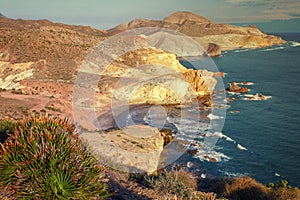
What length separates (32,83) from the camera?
41.6 m

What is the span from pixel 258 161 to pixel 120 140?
493 inches

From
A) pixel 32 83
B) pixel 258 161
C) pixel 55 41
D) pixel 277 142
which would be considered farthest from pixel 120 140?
pixel 55 41

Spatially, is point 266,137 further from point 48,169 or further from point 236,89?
point 48,169

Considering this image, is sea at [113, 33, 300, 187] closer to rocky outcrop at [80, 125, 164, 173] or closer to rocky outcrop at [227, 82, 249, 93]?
rocky outcrop at [227, 82, 249, 93]

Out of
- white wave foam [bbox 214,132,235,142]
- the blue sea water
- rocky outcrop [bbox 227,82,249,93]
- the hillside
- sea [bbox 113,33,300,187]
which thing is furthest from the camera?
rocky outcrop [bbox 227,82,249,93]

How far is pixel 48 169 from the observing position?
6094mm

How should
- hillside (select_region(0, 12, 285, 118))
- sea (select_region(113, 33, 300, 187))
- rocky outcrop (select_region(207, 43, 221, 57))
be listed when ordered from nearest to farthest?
1. sea (select_region(113, 33, 300, 187))
2. hillside (select_region(0, 12, 285, 118))
3. rocky outcrop (select_region(207, 43, 221, 57))

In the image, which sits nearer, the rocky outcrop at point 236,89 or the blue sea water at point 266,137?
the blue sea water at point 266,137

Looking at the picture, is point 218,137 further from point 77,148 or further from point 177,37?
point 177,37

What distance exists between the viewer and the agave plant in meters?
6.04

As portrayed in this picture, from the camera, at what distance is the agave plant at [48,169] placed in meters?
6.04

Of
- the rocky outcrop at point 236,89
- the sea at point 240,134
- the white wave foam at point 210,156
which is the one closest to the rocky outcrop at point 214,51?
the sea at point 240,134

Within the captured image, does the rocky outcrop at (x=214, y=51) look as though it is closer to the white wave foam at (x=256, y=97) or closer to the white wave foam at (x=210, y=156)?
the white wave foam at (x=256, y=97)

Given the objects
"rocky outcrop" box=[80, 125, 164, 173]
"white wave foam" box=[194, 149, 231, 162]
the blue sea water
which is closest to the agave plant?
"rocky outcrop" box=[80, 125, 164, 173]
